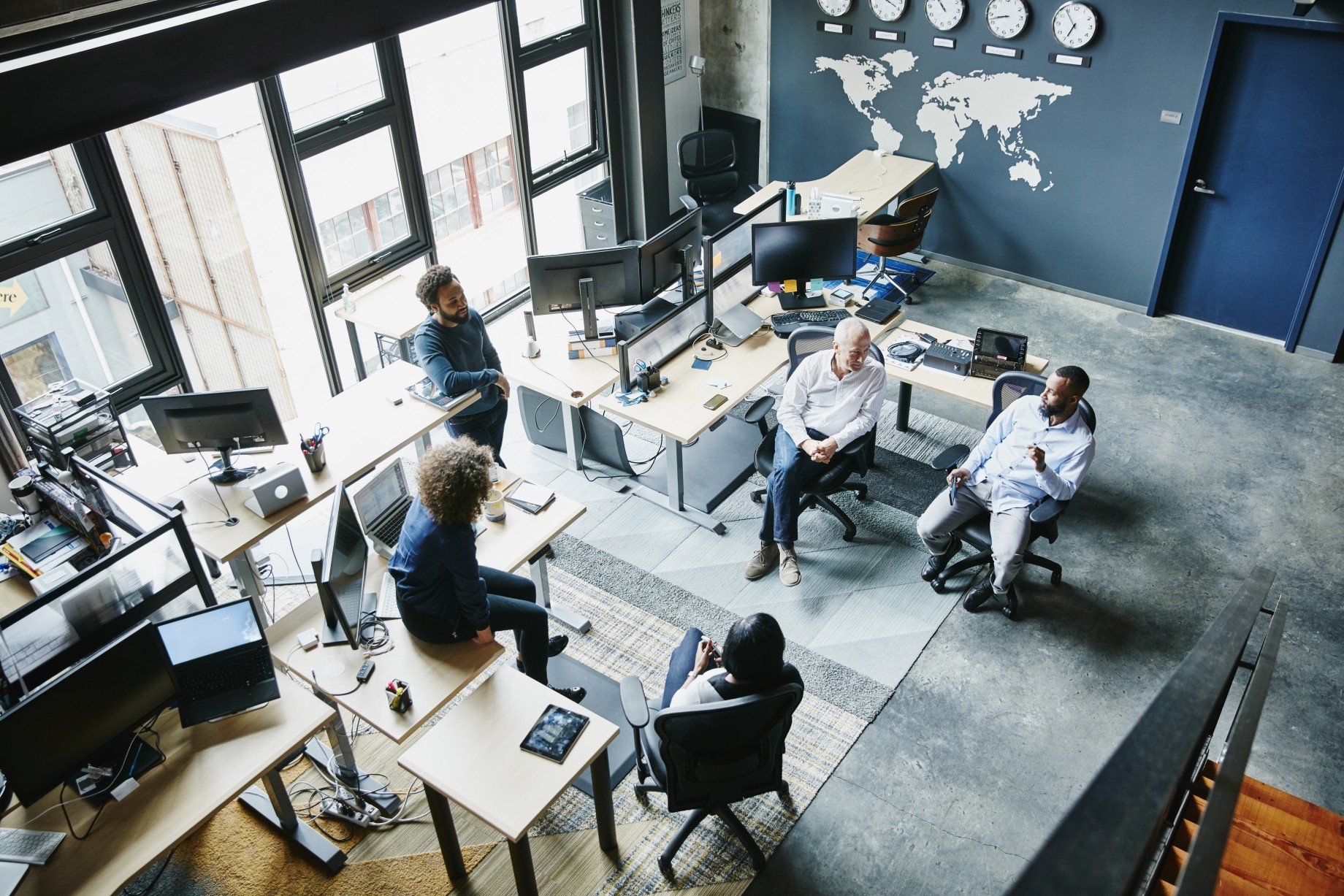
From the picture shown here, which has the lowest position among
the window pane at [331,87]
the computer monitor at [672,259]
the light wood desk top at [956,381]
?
the light wood desk top at [956,381]

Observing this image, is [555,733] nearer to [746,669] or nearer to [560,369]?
[746,669]

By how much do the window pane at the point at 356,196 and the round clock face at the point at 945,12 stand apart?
417cm

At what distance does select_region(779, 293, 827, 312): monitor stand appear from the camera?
6.11 metres

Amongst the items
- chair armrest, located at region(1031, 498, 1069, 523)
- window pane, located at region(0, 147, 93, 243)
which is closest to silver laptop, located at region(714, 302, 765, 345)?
chair armrest, located at region(1031, 498, 1069, 523)

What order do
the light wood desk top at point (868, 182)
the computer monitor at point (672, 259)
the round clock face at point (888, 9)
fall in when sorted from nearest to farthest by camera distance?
the computer monitor at point (672, 259) < the light wood desk top at point (868, 182) < the round clock face at point (888, 9)

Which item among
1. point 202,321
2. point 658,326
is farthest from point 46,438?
point 658,326

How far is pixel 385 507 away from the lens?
165 inches

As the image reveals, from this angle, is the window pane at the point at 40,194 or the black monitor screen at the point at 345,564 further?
the window pane at the point at 40,194

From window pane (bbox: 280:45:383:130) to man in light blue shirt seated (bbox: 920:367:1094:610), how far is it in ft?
13.9

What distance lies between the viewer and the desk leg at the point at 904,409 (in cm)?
622

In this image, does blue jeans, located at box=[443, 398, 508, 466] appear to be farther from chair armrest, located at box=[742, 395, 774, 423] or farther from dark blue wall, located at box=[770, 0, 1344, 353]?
dark blue wall, located at box=[770, 0, 1344, 353]

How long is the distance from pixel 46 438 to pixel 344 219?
2.48 meters

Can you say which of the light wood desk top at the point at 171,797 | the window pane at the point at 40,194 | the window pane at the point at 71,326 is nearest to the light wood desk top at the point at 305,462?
the window pane at the point at 71,326

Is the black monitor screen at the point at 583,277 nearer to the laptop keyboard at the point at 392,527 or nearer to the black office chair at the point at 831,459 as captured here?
the black office chair at the point at 831,459
